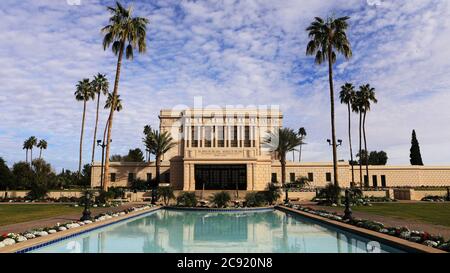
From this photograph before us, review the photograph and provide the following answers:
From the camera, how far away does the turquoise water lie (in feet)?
37.5

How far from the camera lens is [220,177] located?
43844 mm

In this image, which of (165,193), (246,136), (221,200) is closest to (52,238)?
(221,200)

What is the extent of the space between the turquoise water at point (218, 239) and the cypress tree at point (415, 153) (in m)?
60.2

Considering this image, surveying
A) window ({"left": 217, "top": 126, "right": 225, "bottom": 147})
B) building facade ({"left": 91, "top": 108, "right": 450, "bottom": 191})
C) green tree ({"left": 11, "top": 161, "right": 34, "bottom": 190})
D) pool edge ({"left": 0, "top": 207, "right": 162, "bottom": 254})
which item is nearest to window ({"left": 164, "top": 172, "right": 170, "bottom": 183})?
building facade ({"left": 91, "top": 108, "right": 450, "bottom": 191})

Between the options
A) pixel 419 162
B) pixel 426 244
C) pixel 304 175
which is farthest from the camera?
pixel 419 162

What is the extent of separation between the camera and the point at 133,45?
2914 centimetres

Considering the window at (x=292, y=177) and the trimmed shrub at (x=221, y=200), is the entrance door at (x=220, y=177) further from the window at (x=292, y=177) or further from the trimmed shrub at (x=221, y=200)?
the trimmed shrub at (x=221, y=200)

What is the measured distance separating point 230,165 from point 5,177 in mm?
30234

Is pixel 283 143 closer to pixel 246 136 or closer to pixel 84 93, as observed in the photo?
pixel 246 136

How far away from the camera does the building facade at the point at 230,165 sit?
42875 millimetres

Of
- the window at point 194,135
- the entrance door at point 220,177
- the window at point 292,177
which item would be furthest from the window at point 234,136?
the entrance door at point 220,177
